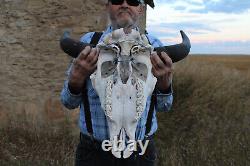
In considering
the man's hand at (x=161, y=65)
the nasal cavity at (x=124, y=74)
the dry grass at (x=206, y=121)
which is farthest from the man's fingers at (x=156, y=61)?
the dry grass at (x=206, y=121)

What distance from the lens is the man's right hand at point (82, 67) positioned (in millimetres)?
2434

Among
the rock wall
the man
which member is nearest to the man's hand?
the man

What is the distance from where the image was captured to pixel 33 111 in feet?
23.8

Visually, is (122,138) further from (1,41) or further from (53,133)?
(1,41)

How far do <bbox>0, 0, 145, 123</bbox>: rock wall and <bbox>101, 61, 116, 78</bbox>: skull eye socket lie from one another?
4667mm

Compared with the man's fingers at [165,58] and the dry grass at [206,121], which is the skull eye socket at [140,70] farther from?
the dry grass at [206,121]

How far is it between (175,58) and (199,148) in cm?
383

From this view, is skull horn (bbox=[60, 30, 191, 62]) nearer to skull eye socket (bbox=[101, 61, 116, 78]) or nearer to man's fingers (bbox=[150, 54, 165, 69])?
man's fingers (bbox=[150, 54, 165, 69])

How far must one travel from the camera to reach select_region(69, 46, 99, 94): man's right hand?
2.43 meters

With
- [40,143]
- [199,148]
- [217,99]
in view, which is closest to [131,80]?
[199,148]

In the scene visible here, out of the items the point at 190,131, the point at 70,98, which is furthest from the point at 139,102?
the point at 190,131

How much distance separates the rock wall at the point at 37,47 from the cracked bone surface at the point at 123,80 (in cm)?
464

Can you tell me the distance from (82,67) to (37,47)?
4781mm

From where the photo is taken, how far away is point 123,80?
7.46 ft
